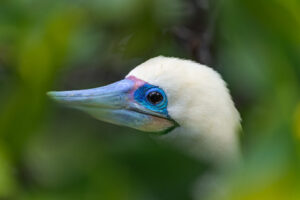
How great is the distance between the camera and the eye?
2557mm

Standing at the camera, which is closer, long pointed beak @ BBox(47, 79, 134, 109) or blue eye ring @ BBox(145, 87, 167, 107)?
long pointed beak @ BBox(47, 79, 134, 109)

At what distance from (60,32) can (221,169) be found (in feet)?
1.21

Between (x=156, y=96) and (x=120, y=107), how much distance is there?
145 mm

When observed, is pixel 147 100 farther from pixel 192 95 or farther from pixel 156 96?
pixel 192 95

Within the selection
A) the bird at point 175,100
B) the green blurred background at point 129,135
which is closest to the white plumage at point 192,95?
the bird at point 175,100

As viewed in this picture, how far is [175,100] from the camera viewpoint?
8.38 ft

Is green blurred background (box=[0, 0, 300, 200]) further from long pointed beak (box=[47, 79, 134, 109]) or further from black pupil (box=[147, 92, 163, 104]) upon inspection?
black pupil (box=[147, 92, 163, 104])

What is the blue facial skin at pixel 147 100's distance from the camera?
8.38ft

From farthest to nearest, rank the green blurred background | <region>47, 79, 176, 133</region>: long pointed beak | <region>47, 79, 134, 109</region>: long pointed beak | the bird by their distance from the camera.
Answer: the bird
<region>47, 79, 176, 133</region>: long pointed beak
<region>47, 79, 134, 109</region>: long pointed beak
the green blurred background

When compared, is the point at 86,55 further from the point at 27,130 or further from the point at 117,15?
the point at 27,130

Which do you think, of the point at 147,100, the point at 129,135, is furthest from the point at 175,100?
the point at 129,135

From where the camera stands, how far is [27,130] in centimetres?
104

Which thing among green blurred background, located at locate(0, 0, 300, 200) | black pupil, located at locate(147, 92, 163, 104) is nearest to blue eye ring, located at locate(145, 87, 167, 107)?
black pupil, located at locate(147, 92, 163, 104)

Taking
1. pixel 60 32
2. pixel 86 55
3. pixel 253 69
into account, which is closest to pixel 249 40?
pixel 253 69
